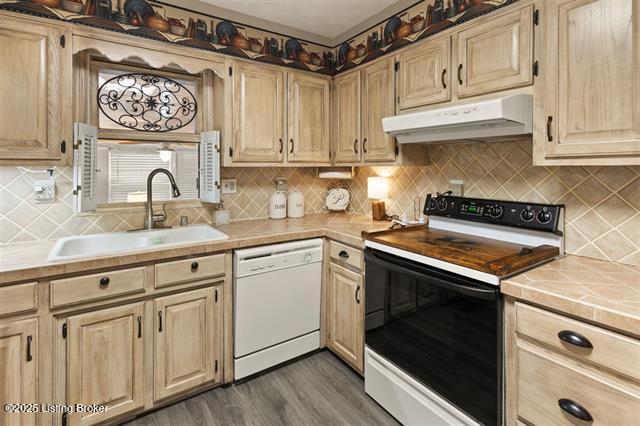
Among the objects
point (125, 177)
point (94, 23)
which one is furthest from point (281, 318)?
point (94, 23)

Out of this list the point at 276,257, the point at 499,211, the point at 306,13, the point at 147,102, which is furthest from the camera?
the point at 306,13

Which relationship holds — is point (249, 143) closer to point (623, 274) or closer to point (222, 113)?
point (222, 113)

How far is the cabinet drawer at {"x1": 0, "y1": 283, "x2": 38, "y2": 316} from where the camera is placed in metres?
1.45

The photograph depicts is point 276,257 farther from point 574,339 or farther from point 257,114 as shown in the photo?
point 574,339

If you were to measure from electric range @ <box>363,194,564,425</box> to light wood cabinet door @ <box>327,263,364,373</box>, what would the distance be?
0.13 m

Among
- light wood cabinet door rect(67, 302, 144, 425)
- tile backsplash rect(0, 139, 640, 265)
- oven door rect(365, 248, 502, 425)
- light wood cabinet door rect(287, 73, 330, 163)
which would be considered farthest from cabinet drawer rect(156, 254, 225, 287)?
light wood cabinet door rect(287, 73, 330, 163)

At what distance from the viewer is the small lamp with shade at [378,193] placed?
267cm

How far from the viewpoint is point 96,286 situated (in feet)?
5.41

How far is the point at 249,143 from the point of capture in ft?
8.14

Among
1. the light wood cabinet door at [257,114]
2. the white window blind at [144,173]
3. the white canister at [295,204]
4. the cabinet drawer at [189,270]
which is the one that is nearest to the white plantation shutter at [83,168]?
the white window blind at [144,173]

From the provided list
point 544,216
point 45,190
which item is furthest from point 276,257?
point 544,216

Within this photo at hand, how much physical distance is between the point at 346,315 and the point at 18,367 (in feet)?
5.63

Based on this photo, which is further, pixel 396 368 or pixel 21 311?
pixel 396 368

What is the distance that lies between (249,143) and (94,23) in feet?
3.66
